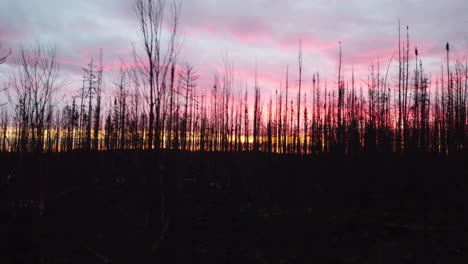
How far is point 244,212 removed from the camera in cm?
1209

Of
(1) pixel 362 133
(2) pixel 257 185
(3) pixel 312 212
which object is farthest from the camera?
(1) pixel 362 133

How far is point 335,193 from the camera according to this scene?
559 inches

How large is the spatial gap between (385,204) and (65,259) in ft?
33.3

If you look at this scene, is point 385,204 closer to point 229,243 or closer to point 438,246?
point 438,246

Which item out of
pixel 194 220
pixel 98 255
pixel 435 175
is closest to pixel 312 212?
pixel 194 220

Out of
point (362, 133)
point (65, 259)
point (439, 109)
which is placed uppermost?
point (439, 109)

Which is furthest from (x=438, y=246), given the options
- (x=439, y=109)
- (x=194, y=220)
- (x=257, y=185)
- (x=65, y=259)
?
(x=439, y=109)

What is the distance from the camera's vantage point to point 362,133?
66.4 feet

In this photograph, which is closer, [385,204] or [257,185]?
[385,204]

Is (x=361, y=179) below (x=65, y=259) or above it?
above

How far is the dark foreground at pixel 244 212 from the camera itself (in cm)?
765

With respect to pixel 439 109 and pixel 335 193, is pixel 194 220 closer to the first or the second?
pixel 335 193

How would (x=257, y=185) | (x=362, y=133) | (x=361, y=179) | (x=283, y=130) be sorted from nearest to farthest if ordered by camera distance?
(x=361, y=179)
(x=257, y=185)
(x=362, y=133)
(x=283, y=130)

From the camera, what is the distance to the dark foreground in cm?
765
